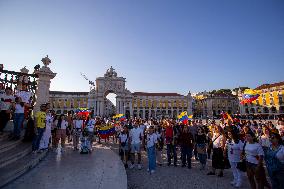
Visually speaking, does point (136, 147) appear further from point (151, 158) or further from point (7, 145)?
point (7, 145)

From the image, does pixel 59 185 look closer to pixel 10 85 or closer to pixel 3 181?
pixel 3 181

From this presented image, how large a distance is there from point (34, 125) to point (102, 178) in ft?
14.3

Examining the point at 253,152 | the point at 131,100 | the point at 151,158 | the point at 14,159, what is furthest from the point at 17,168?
the point at 131,100

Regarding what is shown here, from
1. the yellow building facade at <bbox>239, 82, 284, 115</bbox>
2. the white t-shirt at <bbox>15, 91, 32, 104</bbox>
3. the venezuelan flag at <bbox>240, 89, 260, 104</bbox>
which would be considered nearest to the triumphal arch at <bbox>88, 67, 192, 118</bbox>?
the yellow building facade at <bbox>239, 82, 284, 115</bbox>

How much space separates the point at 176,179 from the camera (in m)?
6.93

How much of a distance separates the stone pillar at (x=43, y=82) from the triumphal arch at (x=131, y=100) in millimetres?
72104

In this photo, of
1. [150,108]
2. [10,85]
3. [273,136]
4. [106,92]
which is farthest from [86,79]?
[273,136]

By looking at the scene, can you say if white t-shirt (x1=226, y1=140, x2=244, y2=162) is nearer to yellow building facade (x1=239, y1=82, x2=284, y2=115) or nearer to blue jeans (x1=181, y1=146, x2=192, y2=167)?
blue jeans (x1=181, y1=146, x2=192, y2=167)

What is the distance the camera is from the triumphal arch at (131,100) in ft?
276

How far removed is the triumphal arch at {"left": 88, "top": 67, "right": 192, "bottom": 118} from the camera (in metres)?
84.0

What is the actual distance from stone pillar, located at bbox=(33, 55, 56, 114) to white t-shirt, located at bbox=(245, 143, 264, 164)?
30.1 feet

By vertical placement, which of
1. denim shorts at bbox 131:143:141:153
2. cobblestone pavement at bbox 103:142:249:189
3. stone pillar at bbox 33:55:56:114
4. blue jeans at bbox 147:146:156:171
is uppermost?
stone pillar at bbox 33:55:56:114

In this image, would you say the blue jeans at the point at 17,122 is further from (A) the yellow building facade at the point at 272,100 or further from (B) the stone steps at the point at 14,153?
(A) the yellow building facade at the point at 272,100

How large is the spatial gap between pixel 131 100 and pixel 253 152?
84986 millimetres
